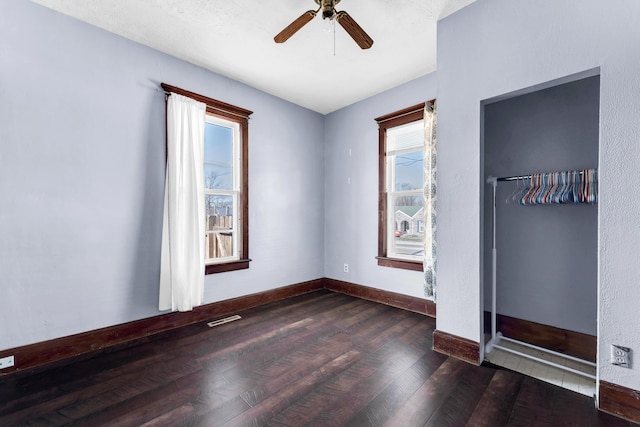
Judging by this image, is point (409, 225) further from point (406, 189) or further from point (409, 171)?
point (409, 171)

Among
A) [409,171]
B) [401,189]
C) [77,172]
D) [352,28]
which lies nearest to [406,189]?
[401,189]

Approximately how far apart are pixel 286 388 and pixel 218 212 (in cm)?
226

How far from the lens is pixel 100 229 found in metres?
2.57

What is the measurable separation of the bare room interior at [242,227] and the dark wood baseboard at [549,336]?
0.5 inches

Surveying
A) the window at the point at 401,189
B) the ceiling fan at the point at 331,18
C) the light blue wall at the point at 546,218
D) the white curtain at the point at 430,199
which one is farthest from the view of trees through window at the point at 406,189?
the ceiling fan at the point at 331,18

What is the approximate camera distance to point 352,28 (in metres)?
2.05

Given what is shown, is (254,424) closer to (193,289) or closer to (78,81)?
(193,289)

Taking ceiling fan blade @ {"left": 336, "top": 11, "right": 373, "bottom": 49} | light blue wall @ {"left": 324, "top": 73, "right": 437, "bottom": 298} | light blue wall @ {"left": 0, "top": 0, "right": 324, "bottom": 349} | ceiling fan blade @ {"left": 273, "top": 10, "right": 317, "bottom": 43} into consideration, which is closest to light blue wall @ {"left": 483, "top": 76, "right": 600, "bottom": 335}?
light blue wall @ {"left": 324, "top": 73, "right": 437, "bottom": 298}

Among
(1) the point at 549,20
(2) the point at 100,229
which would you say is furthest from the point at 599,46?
(2) the point at 100,229

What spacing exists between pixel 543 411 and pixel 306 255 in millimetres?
3179

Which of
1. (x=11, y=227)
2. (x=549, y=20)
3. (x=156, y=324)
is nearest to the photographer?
(x=549, y=20)

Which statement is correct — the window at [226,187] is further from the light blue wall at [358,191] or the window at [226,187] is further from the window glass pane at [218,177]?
the light blue wall at [358,191]

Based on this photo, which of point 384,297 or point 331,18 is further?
point 384,297

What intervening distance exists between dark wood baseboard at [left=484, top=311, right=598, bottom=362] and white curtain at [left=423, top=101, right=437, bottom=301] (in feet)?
2.20
